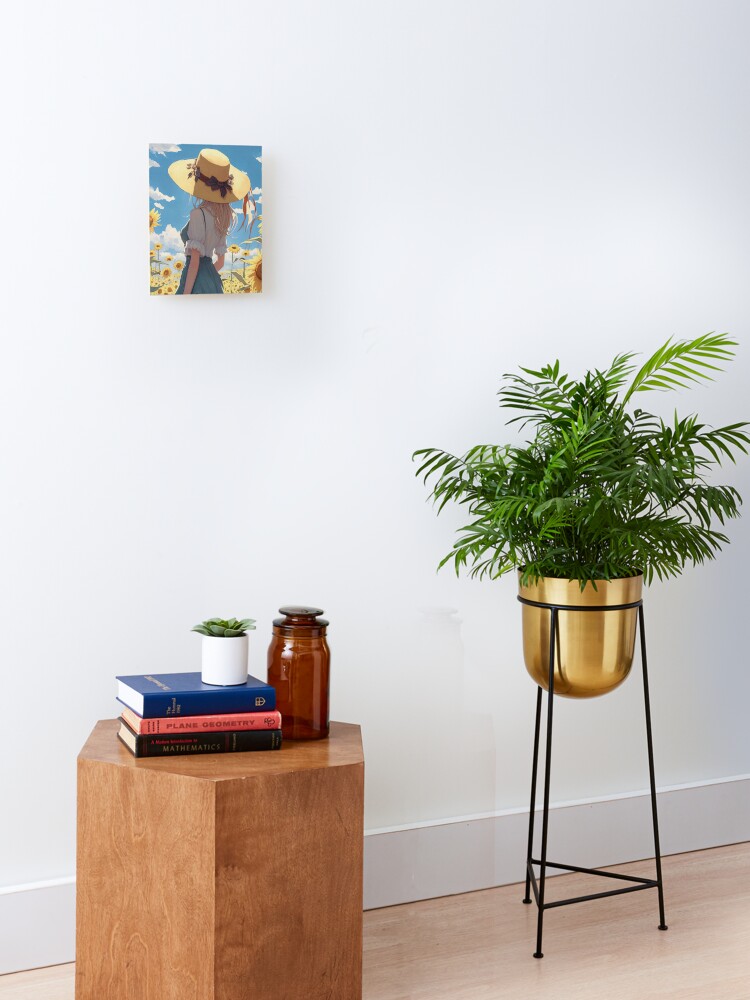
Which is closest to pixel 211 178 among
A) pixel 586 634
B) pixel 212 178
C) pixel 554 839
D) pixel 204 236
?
pixel 212 178

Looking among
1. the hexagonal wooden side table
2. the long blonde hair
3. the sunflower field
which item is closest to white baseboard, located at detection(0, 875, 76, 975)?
the hexagonal wooden side table

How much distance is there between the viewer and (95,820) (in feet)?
4.99

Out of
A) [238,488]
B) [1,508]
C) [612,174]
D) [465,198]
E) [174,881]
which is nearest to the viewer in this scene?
[174,881]

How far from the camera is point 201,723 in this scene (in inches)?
61.4

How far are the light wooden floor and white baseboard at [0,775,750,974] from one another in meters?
0.04

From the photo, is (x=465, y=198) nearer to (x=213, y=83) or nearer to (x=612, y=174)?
(x=612, y=174)

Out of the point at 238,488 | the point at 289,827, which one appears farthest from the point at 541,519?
the point at 289,827

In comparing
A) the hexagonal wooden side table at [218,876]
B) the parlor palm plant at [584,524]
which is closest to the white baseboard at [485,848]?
the hexagonal wooden side table at [218,876]

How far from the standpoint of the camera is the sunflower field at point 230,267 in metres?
1.86

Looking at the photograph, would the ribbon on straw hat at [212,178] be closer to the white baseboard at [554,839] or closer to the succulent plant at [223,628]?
the succulent plant at [223,628]

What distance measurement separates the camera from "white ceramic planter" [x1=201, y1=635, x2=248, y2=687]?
1.62 m

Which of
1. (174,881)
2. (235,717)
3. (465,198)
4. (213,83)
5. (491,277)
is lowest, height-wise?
(174,881)

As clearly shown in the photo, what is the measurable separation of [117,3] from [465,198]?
0.78m

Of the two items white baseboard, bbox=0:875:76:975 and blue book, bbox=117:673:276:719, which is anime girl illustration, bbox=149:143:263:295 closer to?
blue book, bbox=117:673:276:719
